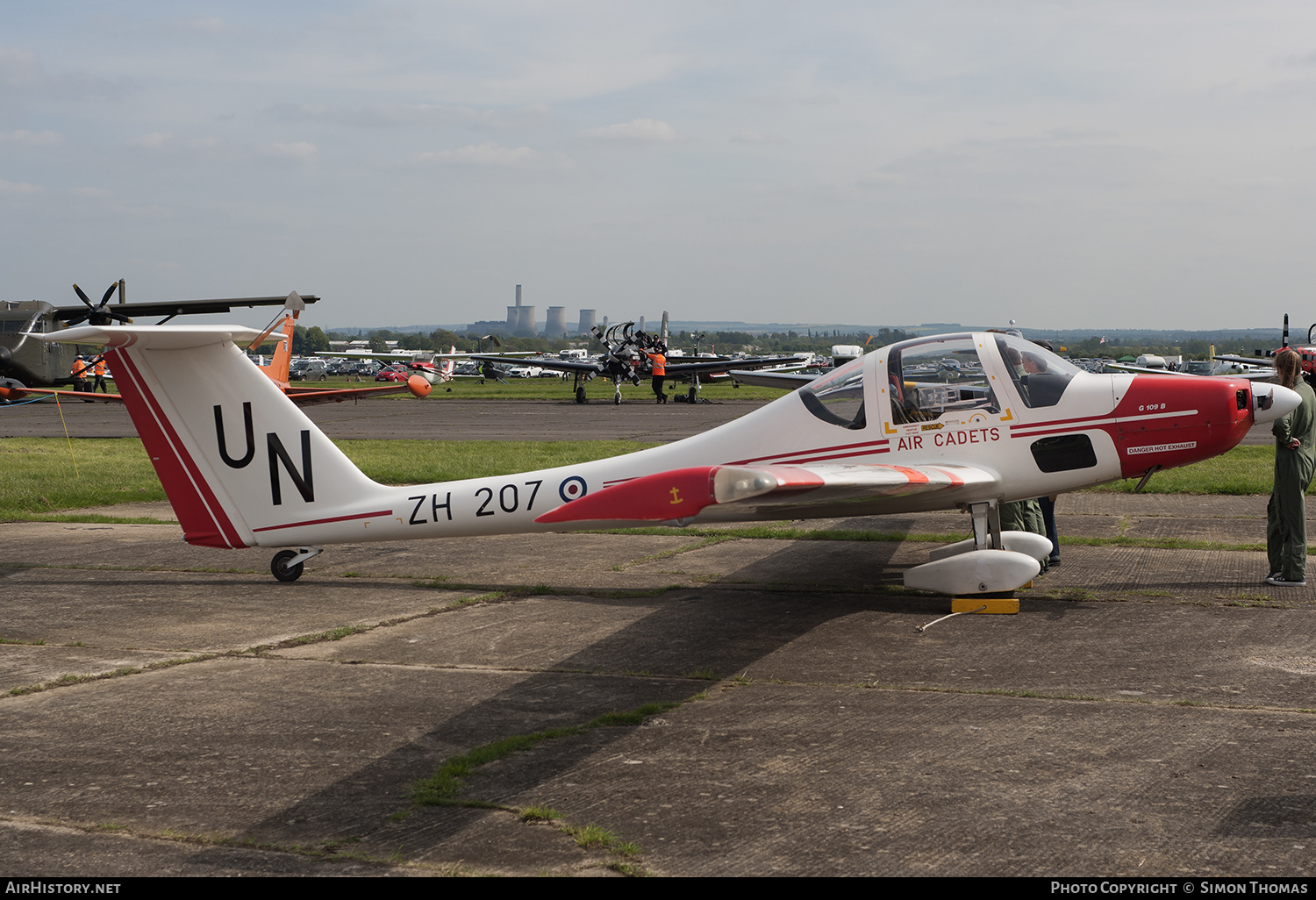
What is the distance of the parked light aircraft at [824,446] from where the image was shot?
8.48m

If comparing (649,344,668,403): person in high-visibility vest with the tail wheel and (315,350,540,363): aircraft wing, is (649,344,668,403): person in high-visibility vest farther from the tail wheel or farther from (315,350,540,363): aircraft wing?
the tail wheel

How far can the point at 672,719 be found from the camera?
5.92 meters

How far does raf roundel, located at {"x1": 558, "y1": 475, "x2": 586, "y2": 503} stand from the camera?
8914 millimetres

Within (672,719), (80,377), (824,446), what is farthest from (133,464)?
(80,377)

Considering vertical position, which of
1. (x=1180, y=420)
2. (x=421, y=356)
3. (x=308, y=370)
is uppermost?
(x=421, y=356)

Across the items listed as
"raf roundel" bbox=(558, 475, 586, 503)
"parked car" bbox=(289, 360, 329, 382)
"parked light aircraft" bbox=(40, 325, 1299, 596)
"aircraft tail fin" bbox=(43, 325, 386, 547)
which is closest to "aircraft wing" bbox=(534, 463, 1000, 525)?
"parked light aircraft" bbox=(40, 325, 1299, 596)

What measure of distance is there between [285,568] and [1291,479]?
30.7 ft

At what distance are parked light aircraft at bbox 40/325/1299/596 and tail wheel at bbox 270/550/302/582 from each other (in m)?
0.46

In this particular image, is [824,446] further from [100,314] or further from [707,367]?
[707,367]

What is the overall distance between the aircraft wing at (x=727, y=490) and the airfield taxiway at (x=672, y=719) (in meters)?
1.18

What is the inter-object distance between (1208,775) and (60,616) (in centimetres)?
876

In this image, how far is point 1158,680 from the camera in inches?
252

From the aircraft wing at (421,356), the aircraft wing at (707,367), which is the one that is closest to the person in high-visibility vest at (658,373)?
the aircraft wing at (707,367)
